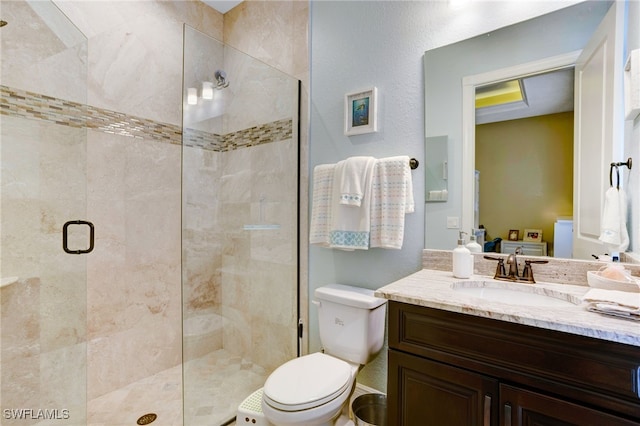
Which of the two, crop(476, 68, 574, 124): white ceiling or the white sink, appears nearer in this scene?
the white sink

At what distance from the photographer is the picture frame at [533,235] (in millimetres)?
1374

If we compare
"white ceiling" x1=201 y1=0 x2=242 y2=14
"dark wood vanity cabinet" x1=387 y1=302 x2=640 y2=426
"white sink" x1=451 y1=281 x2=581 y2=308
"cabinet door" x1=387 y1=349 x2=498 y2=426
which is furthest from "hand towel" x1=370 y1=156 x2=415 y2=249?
"white ceiling" x1=201 y1=0 x2=242 y2=14

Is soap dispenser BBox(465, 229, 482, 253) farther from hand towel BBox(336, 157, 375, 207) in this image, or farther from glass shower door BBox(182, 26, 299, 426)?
glass shower door BBox(182, 26, 299, 426)

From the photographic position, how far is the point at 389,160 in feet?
5.38

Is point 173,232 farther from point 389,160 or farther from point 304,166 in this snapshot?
point 389,160

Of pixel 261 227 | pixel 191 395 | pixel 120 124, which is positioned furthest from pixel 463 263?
pixel 120 124

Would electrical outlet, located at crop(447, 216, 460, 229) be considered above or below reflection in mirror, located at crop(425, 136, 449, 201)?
below

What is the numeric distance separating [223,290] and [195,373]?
55cm

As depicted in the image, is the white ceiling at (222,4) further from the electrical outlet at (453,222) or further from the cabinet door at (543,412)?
the cabinet door at (543,412)

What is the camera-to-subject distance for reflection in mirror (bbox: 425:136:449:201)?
62.2 inches

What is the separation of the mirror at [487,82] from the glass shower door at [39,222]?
74.5 inches

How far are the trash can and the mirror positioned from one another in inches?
34.3

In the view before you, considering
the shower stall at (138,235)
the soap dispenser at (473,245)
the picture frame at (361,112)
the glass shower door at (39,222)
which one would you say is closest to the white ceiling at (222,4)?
the shower stall at (138,235)

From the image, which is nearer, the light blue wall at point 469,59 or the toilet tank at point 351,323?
the light blue wall at point 469,59
